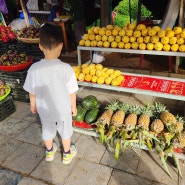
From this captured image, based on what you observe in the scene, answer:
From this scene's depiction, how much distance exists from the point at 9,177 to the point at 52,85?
55.9 inches

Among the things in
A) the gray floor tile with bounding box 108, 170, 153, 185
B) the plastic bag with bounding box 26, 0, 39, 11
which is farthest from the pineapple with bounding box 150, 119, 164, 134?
the plastic bag with bounding box 26, 0, 39, 11

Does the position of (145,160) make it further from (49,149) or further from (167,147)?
(49,149)

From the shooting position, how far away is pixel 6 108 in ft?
13.0

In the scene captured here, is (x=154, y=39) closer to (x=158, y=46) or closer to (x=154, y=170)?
(x=158, y=46)

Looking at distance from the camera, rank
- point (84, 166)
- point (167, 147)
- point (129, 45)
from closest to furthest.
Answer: point (167, 147) < point (84, 166) < point (129, 45)

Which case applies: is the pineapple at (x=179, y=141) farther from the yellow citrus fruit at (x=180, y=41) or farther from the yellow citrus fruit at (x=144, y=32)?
the yellow citrus fruit at (x=144, y=32)

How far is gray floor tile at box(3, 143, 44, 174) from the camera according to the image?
279 cm

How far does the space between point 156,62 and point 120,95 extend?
246 centimetres

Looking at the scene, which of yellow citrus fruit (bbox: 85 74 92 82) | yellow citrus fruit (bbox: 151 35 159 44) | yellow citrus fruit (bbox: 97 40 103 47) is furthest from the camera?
yellow citrus fruit (bbox: 97 40 103 47)

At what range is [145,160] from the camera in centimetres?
278

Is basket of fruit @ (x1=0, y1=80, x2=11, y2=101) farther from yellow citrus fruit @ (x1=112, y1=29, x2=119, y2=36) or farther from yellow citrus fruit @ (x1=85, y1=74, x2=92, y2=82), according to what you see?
yellow citrus fruit @ (x1=112, y1=29, x2=119, y2=36)

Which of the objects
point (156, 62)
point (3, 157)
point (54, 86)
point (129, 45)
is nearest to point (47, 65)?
point (54, 86)

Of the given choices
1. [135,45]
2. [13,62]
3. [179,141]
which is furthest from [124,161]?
[13,62]

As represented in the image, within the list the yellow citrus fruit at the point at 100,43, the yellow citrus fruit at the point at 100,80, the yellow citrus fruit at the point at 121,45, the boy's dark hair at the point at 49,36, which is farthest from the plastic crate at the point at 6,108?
the yellow citrus fruit at the point at 121,45
